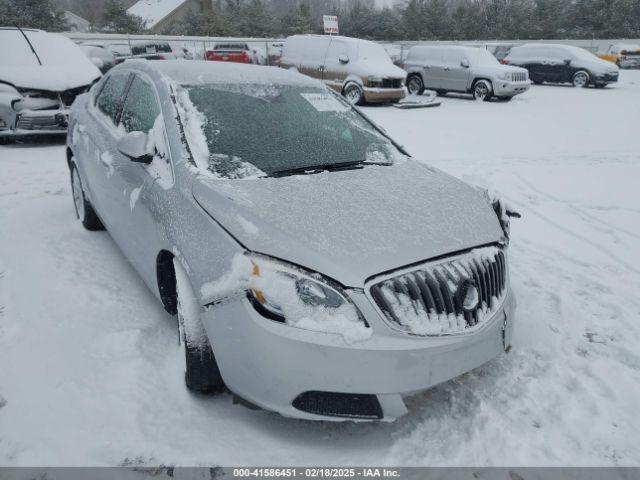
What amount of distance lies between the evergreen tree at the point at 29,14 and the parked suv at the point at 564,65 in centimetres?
2831

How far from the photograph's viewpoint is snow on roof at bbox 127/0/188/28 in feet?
167

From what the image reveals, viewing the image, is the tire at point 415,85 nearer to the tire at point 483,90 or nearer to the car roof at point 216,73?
the tire at point 483,90

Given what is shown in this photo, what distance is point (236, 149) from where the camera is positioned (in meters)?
2.88

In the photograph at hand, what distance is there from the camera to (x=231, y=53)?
960 inches

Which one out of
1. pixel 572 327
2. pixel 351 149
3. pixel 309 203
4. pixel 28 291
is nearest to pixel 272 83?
pixel 351 149

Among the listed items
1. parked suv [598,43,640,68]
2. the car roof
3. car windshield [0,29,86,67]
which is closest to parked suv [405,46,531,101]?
car windshield [0,29,86,67]

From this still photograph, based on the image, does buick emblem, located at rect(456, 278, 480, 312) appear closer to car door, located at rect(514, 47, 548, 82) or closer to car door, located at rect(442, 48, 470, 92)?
car door, located at rect(442, 48, 470, 92)

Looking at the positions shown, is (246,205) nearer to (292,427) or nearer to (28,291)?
(292,427)

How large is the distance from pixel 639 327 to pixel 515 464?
176cm

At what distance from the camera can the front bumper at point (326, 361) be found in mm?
1984

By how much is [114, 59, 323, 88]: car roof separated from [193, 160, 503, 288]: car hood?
3.64 feet

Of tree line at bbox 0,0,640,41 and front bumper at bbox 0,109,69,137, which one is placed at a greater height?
tree line at bbox 0,0,640,41

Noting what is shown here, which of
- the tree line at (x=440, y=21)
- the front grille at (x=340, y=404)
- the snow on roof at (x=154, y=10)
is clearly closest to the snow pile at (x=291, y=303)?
the front grille at (x=340, y=404)

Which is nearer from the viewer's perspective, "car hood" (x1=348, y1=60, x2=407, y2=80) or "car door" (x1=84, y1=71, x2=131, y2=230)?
"car door" (x1=84, y1=71, x2=131, y2=230)
